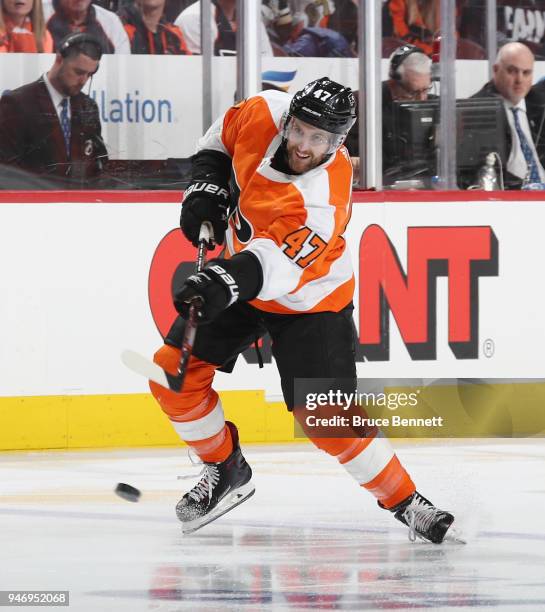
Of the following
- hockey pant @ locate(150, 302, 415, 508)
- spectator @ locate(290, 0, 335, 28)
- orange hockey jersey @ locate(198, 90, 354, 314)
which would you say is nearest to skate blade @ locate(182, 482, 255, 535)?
hockey pant @ locate(150, 302, 415, 508)

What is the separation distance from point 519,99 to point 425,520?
8.80 ft

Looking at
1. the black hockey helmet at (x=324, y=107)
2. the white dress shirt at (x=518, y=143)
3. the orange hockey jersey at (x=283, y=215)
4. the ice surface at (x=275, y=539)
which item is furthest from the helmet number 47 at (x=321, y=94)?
the white dress shirt at (x=518, y=143)

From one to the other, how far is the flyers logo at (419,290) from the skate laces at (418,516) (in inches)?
71.4

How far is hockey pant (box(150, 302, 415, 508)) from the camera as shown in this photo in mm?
3205

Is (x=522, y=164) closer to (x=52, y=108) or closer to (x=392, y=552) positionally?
(x=52, y=108)

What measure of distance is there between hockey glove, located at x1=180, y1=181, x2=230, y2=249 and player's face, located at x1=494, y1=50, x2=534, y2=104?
2.41 meters

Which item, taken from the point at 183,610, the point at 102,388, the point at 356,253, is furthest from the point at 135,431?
the point at 183,610

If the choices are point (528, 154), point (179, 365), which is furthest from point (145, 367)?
point (528, 154)

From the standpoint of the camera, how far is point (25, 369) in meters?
4.70

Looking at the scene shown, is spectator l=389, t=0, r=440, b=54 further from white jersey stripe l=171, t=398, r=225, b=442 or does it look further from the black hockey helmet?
white jersey stripe l=171, t=398, r=225, b=442

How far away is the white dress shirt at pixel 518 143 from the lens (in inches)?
209

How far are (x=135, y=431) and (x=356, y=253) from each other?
1077 mm

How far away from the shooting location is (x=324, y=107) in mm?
3037

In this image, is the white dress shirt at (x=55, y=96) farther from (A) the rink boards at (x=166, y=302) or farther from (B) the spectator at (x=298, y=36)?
(B) the spectator at (x=298, y=36)
